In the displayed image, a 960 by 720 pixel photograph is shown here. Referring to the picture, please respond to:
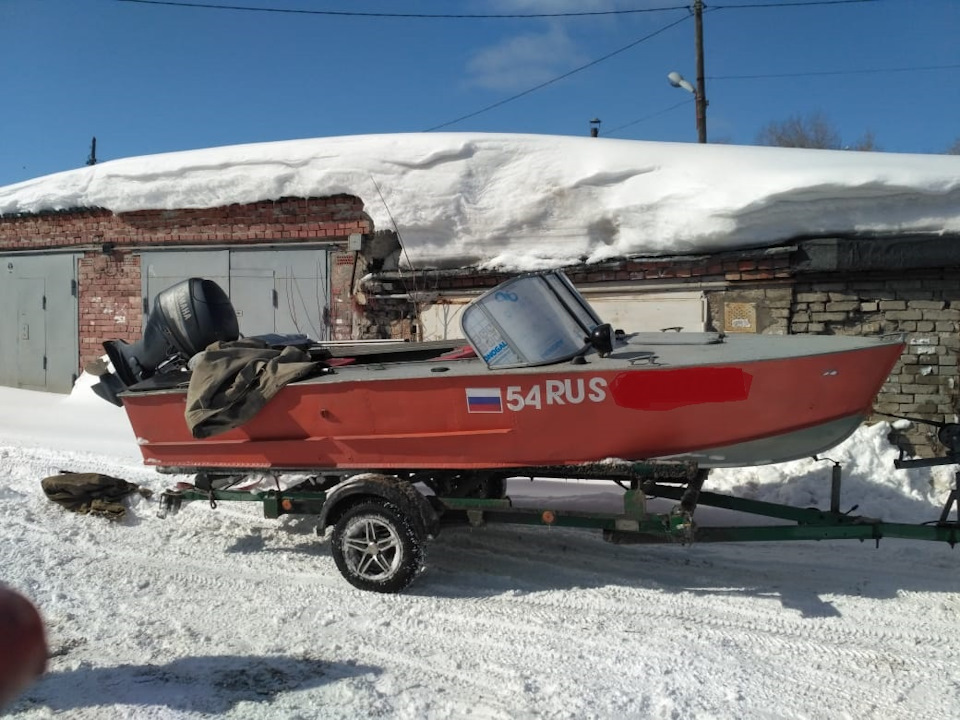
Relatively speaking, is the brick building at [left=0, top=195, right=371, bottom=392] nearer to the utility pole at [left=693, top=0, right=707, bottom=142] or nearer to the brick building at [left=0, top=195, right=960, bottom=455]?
the brick building at [left=0, top=195, right=960, bottom=455]

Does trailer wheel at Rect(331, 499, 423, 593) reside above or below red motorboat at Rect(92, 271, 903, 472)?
below

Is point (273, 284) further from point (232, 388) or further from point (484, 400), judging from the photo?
point (484, 400)

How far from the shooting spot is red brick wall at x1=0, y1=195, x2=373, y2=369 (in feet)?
34.0

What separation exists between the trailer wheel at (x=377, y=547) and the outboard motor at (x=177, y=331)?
6.48ft

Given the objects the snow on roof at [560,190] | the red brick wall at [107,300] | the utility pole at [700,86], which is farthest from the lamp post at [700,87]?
the red brick wall at [107,300]

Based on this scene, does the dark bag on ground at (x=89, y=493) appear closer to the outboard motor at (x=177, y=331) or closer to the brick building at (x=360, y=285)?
the outboard motor at (x=177, y=331)

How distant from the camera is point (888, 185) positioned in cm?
765

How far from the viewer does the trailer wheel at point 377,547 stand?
15.0 ft

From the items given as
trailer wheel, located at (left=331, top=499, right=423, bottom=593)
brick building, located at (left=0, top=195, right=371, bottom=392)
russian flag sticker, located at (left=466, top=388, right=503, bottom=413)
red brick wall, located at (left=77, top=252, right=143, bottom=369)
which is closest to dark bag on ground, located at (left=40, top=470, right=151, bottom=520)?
trailer wheel, located at (left=331, top=499, right=423, bottom=593)

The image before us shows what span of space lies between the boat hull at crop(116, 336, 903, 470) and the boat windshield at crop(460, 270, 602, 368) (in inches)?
5.9

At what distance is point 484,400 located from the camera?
14.3ft

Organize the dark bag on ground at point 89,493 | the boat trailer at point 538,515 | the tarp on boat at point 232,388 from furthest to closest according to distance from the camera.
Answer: the dark bag on ground at point 89,493 → the tarp on boat at point 232,388 → the boat trailer at point 538,515

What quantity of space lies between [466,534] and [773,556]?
225cm

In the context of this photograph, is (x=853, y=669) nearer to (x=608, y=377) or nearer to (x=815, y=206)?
(x=608, y=377)
